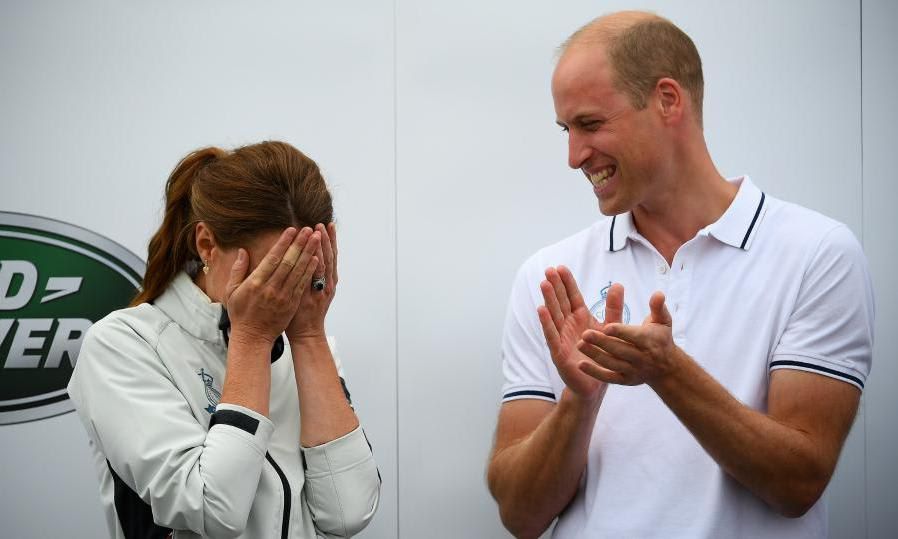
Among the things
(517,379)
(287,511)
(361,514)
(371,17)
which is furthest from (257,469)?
(371,17)

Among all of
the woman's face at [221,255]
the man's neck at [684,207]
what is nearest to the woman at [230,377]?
the woman's face at [221,255]

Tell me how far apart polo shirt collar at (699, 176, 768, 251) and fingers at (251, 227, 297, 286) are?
2.77 ft

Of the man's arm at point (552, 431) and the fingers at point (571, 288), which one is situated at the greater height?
the fingers at point (571, 288)

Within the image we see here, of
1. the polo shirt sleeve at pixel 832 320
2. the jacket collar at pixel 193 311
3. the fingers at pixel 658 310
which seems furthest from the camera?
the jacket collar at pixel 193 311

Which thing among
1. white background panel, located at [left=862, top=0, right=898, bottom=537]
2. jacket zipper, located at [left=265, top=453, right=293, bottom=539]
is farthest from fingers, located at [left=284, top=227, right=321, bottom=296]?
white background panel, located at [left=862, top=0, right=898, bottom=537]

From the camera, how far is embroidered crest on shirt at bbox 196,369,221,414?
176cm

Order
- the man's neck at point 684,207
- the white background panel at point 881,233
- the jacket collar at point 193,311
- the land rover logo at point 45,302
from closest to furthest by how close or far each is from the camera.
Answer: the jacket collar at point 193,311 < the man's neck at point 684,207 < the land rover logo at point 45,302 < the white background panel at point 881,233

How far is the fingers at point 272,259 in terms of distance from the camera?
1.74 meters

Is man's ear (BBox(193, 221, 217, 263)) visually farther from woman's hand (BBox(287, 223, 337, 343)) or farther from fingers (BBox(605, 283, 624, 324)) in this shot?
fingers (BBox(605, 283, 624, 324))

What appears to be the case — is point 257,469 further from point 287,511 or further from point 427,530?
point 427,530

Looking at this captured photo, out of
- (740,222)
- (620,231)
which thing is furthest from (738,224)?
(620,231)

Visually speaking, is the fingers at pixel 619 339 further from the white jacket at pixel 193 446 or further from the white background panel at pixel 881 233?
the white background panel at pixel 881 233

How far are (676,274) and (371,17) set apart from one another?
1016 millimetres

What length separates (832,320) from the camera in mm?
1714
